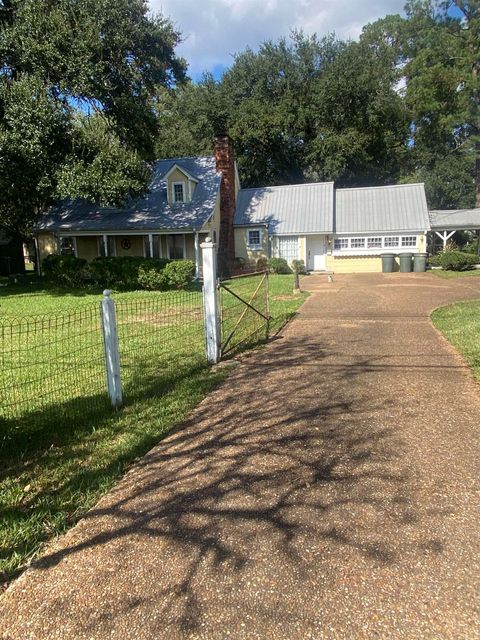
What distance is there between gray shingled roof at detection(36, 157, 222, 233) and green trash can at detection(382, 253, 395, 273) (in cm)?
956

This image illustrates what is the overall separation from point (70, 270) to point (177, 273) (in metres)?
5.06

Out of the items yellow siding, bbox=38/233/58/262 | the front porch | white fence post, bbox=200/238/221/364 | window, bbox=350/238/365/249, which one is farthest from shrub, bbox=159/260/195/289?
window, bbox=350/238/365/249

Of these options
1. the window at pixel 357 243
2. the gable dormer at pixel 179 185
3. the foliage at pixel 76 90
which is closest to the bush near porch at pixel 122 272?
the foliage at pixel 76 90

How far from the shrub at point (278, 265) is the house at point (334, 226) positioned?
1.46m

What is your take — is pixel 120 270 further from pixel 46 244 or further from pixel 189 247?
pixel 46 244

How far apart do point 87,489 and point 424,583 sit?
2383mm

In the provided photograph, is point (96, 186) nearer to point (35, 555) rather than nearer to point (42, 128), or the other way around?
point (42, 128)

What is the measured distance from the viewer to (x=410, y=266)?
973 inches

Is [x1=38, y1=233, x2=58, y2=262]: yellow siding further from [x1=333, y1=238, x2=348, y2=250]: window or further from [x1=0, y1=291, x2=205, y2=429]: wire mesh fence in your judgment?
[x1=0, y1=291, x2=205, y2=429]: wire mesh fence

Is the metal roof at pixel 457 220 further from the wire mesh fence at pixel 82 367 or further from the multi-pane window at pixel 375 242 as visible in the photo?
the wire mesh fence at pixel 82 367

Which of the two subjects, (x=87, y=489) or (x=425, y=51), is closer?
(x=87, y=489)

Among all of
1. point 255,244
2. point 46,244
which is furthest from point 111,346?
point 46,244

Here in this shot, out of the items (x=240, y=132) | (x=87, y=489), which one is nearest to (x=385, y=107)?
(x=240, y=132)

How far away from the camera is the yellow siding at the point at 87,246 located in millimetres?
26109
